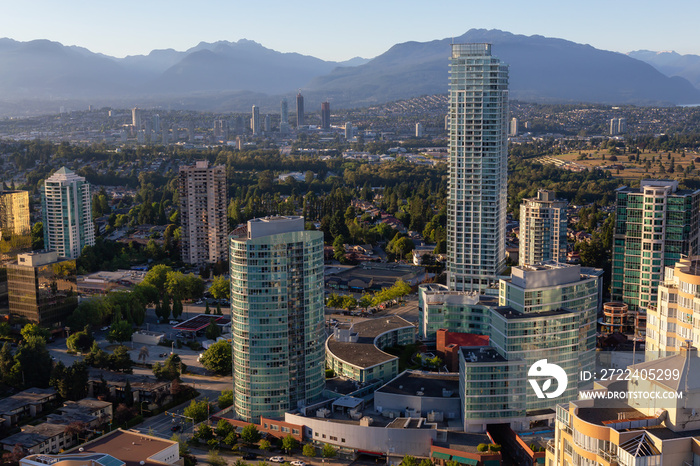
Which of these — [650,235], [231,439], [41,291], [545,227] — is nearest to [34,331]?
[41,291]

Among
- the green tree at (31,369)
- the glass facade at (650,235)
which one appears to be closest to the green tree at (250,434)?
the green tree at (31,369)

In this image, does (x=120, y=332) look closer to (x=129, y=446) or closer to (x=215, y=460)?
(x=129, y=446)

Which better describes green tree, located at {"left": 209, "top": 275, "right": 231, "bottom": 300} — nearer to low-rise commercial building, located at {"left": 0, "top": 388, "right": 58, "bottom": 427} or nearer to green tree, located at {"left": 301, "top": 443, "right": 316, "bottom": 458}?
low-rise commercial building, located at {"left": 0, "top": 388, "right": 58, "bottom": 427}

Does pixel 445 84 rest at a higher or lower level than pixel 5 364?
higher

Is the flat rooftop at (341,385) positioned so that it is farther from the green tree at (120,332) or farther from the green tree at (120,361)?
the green tree at (120,332)

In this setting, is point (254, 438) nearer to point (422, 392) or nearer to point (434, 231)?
point (422, 392)

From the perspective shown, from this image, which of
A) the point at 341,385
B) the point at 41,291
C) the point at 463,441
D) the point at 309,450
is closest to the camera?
the point at 463,441

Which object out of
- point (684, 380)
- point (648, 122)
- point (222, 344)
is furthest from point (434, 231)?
point (648, 122)
